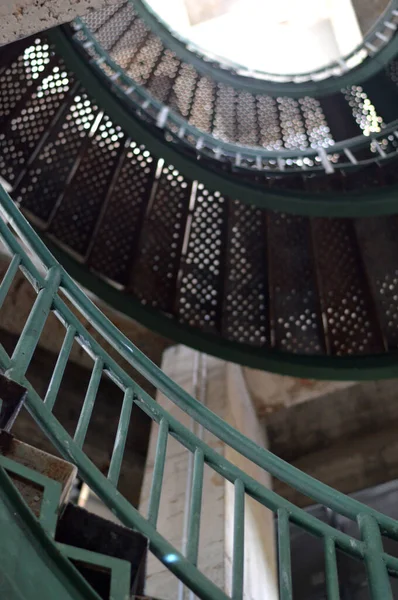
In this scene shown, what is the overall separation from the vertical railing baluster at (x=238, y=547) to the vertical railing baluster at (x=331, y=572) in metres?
0.31

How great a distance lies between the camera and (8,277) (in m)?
2.82

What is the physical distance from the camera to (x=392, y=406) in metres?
6.68

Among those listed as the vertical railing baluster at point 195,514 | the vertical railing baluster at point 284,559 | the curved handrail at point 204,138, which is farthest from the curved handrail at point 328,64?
the vertical railing baluster at point 284,559

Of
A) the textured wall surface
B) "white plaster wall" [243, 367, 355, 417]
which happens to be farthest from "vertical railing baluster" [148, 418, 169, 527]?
"white plaster wall" [243, 367, 355, 417]

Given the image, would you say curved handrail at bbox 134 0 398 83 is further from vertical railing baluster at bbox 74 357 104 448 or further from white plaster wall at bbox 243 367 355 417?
vertical railing baluster at bbox 74 357 104 448

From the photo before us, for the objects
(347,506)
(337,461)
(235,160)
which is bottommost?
(347,506)

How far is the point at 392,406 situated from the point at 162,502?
2819 mm

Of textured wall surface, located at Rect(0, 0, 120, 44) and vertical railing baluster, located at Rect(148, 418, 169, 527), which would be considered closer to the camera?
vertical railing baluster, located at Rect(148, 418, 169, 527)

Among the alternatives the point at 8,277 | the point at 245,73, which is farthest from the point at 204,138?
the point at 8,277

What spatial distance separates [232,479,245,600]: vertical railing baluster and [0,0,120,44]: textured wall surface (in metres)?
2.03

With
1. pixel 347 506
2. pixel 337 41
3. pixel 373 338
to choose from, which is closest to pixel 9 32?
pixel 347 506

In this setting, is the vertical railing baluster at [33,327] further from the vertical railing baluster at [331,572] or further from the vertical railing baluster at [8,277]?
the vertical railing baluster at [331,572]

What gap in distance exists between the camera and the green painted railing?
2.37 meters

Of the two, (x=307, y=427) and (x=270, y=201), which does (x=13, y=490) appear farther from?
(x=307, y=427)
